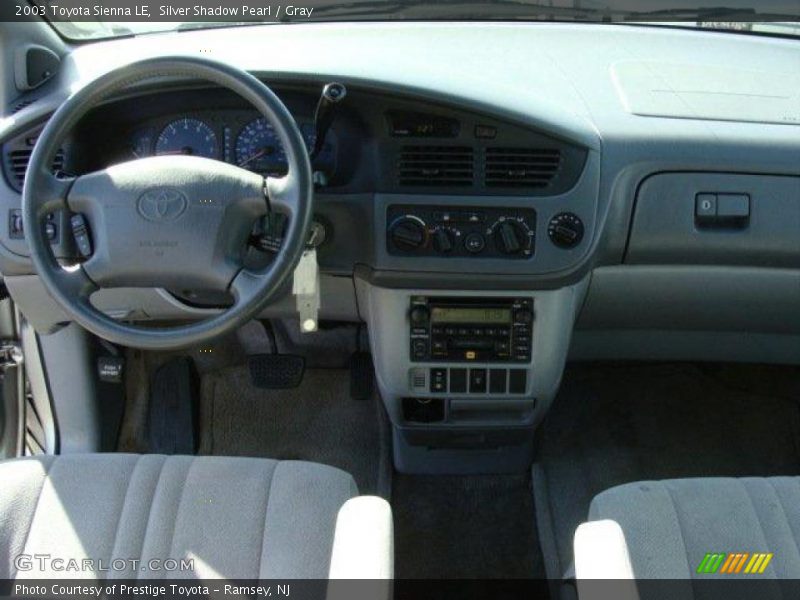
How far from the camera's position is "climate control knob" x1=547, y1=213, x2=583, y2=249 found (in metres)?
1.89

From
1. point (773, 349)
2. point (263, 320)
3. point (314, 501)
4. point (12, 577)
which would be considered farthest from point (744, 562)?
point (263, 320)

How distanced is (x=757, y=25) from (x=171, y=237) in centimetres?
174

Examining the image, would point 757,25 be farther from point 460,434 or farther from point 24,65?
point 24,65

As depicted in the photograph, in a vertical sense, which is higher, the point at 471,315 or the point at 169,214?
the point at 169,214

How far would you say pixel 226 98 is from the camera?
1853mm

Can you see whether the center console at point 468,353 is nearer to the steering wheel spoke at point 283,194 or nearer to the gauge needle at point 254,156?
the gauge needle at point 254,156

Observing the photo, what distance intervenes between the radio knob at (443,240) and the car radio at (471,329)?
156 millimetres

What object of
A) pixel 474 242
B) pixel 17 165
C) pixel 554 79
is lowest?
pixel 474 242

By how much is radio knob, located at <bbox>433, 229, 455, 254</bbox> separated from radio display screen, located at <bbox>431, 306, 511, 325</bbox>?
179mm

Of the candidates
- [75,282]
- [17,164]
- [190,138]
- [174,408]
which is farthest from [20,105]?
[174,408]

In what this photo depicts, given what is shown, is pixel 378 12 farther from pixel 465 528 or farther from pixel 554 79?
pixel 465 528

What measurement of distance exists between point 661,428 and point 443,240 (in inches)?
51.7

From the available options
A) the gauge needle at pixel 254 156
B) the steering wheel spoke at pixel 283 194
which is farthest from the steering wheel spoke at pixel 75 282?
the gauge needle at pixel 254 156

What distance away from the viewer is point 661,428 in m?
2.79
